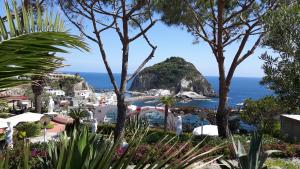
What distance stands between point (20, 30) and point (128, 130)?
713 inches

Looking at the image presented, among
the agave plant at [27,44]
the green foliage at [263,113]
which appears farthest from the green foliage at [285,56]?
the green foliage at [263,113]

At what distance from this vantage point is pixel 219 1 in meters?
18.1

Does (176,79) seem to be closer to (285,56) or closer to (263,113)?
(263,113)

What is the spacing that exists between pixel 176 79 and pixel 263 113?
100 metres

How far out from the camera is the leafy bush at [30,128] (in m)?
20.1

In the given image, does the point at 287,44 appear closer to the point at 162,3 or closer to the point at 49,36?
the point at 49,36

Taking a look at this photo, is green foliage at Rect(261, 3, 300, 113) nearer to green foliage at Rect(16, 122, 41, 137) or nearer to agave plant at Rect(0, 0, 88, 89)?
agave plant at Rect(0, 0, 88, 89)

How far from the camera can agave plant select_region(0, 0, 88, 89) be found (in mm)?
1619

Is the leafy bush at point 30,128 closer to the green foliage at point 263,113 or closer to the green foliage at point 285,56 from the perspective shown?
the green foliage at point 263,113

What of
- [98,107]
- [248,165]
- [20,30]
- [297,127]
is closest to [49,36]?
[20,30]

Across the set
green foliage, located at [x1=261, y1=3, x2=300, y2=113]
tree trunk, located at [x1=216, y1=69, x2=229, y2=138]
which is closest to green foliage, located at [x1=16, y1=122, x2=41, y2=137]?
tree trunk, located at [x1=216, y1=69, x2=229, y2=138]

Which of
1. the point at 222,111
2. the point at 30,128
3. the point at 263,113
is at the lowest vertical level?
the point at 30,128

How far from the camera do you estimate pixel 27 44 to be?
1.64 m

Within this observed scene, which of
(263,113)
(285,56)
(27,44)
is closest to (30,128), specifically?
(263,113)
